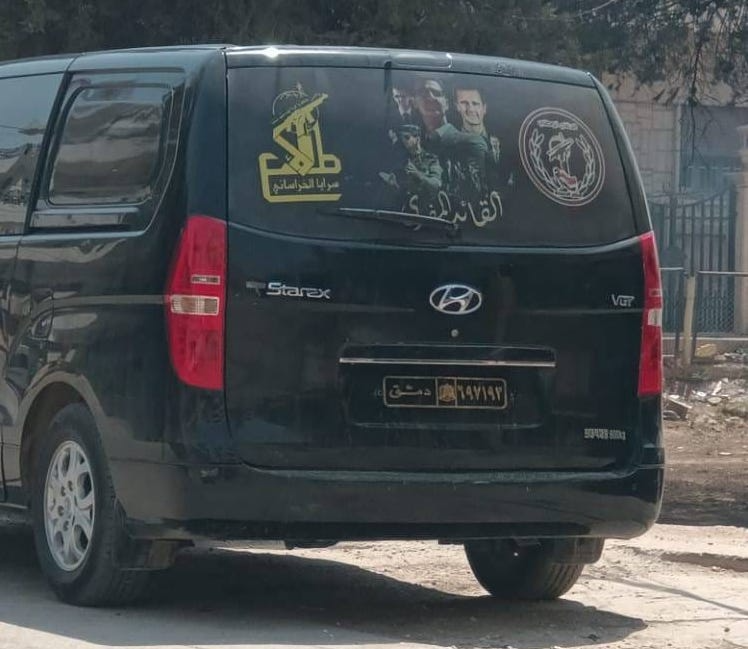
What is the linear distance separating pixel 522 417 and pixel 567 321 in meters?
0.38

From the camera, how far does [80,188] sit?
6.64 m

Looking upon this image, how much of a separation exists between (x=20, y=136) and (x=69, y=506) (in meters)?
1.51

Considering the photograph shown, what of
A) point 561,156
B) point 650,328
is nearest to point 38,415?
point 561,156

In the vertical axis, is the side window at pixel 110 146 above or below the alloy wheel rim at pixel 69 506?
above

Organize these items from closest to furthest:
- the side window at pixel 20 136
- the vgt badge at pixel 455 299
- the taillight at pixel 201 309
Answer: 1. the taillight at pixel 201 309
2. the vgt badge at pixel 455 299
3. the side window at pixel 20 136

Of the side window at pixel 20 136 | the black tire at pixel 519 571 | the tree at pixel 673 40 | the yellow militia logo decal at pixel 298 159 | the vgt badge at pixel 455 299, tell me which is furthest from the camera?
the tree at pixel 673 40

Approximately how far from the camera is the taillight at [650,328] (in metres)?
6.57

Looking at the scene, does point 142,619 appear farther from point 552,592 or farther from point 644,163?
point 644,163

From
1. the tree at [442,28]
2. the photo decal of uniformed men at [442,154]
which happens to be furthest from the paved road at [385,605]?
the tree at [442,28]

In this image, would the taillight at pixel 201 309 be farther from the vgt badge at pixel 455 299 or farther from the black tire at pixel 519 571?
the black tire at pixel 519 571

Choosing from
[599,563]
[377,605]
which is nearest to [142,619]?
[377,605]

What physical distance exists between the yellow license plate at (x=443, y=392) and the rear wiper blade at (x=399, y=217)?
1.72 ft

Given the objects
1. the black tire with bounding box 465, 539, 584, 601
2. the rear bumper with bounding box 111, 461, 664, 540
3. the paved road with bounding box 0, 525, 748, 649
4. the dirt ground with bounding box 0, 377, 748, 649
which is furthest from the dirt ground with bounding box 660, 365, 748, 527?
the rear bumper with bounding box 111, 461, 664, 540

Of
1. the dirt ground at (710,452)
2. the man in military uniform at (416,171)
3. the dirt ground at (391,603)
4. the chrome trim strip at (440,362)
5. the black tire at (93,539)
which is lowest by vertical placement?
the dirt ground at (710,452)
